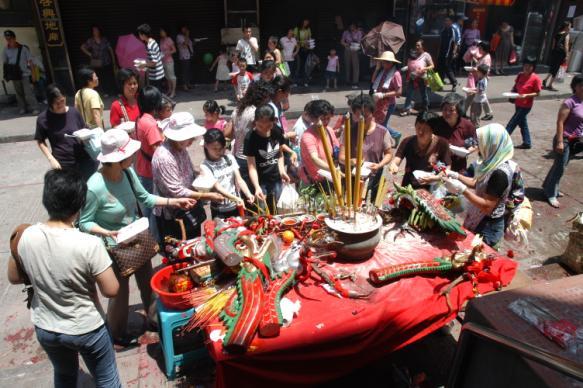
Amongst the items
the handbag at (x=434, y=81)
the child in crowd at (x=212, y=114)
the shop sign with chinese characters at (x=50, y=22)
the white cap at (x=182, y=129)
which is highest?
the shop sign with chinese characters at (x=50, y=22)

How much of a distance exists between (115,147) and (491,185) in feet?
9.23

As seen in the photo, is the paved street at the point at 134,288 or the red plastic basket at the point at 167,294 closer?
the red plastic basket at the point at 167,294

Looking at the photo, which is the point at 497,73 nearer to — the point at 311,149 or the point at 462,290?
the point at 311,149

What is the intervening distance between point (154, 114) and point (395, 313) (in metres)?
3.29

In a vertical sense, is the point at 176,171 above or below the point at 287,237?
above

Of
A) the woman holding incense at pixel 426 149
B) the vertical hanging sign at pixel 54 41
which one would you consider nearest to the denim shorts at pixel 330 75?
the vertical hanging sign at pixel 54 41

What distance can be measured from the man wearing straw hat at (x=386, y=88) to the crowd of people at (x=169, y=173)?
736mm

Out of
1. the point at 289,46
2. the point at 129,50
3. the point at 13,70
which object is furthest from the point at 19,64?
the point at 289,46

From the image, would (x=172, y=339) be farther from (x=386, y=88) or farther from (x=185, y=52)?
(x=185, y=52)

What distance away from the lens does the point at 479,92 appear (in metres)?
8.41

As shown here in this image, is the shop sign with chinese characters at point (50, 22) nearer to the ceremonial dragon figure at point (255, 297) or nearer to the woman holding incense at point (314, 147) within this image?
the woman holding incense at point (314, 147)

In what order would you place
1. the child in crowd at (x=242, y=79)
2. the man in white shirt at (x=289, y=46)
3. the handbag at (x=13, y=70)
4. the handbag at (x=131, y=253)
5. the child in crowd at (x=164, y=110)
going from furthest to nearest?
the man in white shirt at (x=289, y=46)
the handbag at (x=13, y=70)
the child in crowd at (x=242, y=79)
the child in crowd at (x=164, y=110)
the handbag at (x=131, y=253)

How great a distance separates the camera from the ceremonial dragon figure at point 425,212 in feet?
10.0

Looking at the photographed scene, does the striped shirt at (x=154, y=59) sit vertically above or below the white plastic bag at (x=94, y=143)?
above
